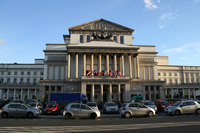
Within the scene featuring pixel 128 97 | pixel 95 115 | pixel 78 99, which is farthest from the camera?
pixel 128 97

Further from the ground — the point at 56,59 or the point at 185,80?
the point at 56,59

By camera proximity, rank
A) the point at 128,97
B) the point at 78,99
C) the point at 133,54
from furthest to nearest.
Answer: the point at 133,54 → the point at 128,97 → the point at 78,99

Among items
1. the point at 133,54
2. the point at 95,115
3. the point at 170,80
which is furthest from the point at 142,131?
the point at 170,80

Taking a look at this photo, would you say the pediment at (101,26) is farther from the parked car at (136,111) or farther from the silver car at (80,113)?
the silver car at (80,113)

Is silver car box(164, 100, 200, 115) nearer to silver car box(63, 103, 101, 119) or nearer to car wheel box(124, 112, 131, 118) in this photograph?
car wheel box(124, 112, 131, 118)

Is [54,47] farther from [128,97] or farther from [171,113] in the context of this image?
[171,113]

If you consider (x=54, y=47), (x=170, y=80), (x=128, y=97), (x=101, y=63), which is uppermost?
(x=54, y=47)

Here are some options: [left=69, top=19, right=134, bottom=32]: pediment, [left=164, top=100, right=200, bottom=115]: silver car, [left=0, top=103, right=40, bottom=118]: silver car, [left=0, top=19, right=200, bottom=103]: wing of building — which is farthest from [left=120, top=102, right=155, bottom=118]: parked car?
[left=69, top=19, right=134, bottom=32]: pediment

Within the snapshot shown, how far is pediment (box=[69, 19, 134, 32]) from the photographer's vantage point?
60.4 m

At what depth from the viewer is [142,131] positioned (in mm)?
10297

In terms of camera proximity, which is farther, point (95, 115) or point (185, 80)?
point (185, 80)

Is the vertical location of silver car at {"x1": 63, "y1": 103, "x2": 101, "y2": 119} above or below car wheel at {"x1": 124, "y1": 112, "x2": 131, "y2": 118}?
above

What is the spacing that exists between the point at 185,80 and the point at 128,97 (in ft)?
132

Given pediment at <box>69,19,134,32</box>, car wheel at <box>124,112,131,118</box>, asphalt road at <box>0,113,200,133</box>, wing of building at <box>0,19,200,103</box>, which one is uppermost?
pediment at <box>69,19,134,32</box>
